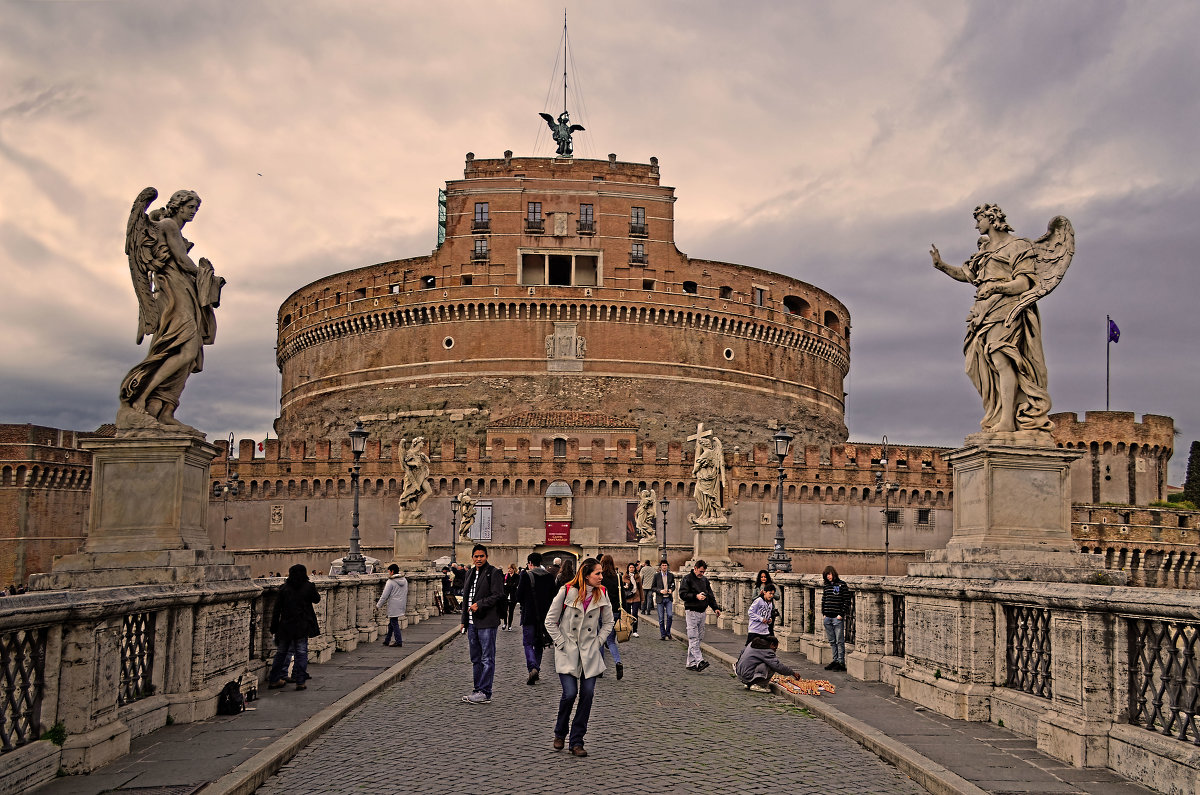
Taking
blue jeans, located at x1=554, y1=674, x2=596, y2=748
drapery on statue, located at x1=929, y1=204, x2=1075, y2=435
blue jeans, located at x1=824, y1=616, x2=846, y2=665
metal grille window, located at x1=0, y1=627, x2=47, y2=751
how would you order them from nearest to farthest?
metal grille window, located at x1=0, y1=627, x2=47, y2=751, blue jeans, located at x1=554, y1=674, x2=596, y2=748, drapery on statue, located at x1=929, y1=204, x2=1075, y2=435, blue jeans, located at x1=824, y1=616, x2=846, y2=665

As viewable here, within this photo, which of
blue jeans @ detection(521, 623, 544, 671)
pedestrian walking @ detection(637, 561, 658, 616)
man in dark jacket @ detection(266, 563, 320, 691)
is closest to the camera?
man in dark jacket @ detection(266, 563, 320, 691)

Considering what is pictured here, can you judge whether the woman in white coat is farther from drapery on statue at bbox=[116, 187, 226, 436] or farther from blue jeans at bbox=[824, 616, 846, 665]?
blue jeans at bbox=[824, 616, 846, 665]

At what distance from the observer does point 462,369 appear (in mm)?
61844

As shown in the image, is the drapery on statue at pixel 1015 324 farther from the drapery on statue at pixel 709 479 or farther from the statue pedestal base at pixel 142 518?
the drapery on statue at pixel 709 479

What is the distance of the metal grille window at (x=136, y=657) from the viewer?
7.46 meters

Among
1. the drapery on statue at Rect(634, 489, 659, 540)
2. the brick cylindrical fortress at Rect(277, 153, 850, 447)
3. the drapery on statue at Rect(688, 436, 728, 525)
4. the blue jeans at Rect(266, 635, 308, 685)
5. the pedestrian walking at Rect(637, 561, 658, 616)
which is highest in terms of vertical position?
the brick cylindrical fortress at Rect(277, 153, 850, 447)

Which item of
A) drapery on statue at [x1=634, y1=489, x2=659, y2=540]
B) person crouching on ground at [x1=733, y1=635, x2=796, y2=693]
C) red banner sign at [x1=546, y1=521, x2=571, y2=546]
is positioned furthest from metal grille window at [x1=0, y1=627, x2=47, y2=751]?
red banner sign at [x1=546, y1=521, x2=571, y2=546]

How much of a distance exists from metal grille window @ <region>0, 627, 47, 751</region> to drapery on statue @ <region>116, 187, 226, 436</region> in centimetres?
281

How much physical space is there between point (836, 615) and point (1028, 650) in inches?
185

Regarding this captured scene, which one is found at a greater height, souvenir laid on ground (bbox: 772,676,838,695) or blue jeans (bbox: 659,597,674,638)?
souvenir laid on ground (bbox: 772,676,838,695)

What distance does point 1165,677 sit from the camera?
6176mm

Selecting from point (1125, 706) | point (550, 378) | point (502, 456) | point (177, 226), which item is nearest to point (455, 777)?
point (1125, 706)

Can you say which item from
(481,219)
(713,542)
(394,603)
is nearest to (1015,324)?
(394,603)

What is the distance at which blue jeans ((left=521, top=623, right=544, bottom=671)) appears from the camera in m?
12.1
